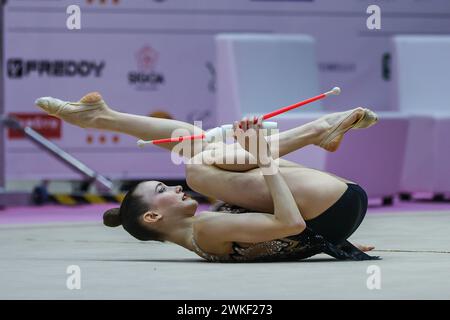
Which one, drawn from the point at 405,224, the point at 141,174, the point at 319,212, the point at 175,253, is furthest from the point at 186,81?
the point at 319,212

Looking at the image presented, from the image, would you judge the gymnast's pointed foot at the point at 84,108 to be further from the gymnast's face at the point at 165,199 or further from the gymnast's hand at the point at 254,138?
the gymnast's hand at the point at 254,138

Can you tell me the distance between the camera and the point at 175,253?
5797 mm

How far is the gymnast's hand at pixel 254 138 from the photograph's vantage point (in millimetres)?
4645

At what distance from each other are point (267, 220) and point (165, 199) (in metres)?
0.47

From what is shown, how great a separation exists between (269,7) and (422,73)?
1.59 m

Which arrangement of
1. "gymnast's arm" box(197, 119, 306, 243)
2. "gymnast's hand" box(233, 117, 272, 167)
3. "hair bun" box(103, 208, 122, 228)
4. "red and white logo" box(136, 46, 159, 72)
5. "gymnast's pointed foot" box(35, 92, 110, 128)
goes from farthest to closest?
1. "red and white logo" box(136, 46, 159, 72)
2. "gymnast's pointed foot" box(35, 92, 110, 128)
3. "hair bun" box(103, 208, 122, 228)
4. "gymnast's arm" box(197, 119, 306, 243)
5. "gymnast's hand" box(233, 117, 272, 167)

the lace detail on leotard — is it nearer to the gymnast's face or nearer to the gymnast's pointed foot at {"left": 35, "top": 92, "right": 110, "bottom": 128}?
the gymnast's face

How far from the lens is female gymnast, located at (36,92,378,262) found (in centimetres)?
480

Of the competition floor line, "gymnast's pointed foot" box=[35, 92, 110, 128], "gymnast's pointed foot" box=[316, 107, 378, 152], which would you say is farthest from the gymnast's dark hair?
"gymnast's pointed foot" box=[316, 107, 378, 152]

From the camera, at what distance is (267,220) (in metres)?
4.79

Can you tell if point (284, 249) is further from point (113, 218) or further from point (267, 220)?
point (113, 218)

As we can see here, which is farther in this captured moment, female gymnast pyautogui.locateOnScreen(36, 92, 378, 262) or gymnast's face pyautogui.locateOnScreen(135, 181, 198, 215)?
gymnast's face pyautogui.locateOnScreen(135, 181, 198, 215)

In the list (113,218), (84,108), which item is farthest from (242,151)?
(84,108)

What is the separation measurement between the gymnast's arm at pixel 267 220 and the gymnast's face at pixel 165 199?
14cm
